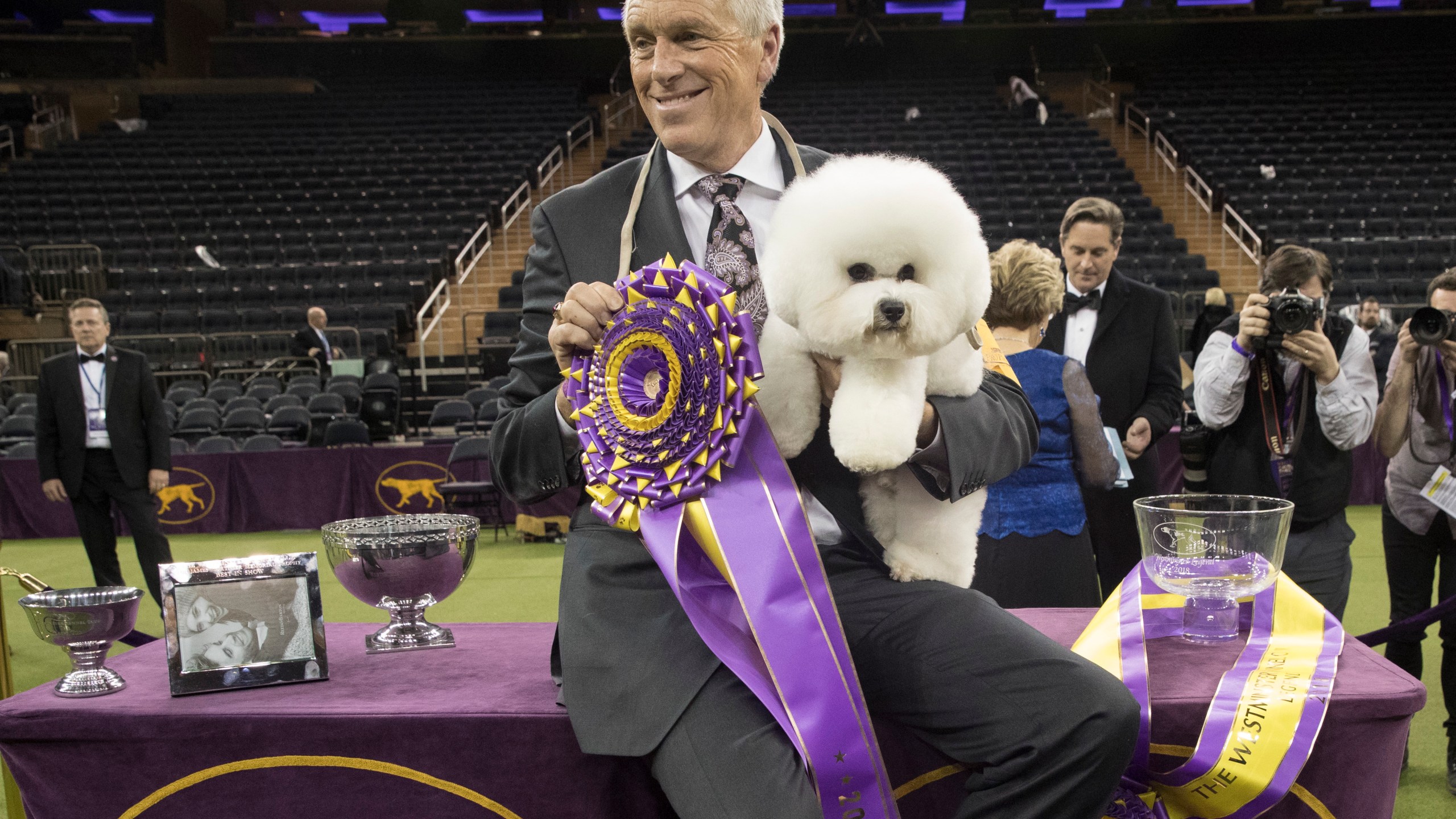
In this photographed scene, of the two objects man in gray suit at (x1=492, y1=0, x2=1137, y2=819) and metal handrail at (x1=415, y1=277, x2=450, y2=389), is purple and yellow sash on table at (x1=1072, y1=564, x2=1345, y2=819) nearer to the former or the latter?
man in gray suit at (x1=492, y1=0, x2=1137, y2=819)

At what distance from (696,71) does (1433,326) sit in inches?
82.1

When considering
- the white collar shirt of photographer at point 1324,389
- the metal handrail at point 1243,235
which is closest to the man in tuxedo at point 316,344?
the white collar shirt of photographer at point 1324,389

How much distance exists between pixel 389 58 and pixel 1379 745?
2262 centimetres

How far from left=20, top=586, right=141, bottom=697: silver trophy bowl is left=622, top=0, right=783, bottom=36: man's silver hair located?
1283 mm

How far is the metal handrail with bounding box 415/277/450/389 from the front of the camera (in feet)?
35.6

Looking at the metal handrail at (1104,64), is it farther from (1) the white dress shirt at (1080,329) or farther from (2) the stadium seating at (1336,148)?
(1) the white dress shirt at (1080,329)

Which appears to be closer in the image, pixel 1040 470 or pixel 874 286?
pixel 874 286

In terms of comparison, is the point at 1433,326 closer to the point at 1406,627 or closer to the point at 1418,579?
the point at 1418,579

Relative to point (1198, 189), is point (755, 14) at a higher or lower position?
lower

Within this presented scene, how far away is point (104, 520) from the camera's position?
4918mm

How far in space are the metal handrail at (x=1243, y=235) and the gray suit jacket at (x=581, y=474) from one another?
12.5 metres

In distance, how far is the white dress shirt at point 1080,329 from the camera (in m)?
3.30

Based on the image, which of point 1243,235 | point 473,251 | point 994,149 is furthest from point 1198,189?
point 473,251

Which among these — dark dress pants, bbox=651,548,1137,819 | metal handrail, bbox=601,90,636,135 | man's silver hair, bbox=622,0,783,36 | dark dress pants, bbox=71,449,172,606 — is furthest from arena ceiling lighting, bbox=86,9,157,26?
dark dress pants, bbox=651,548,1137,819
